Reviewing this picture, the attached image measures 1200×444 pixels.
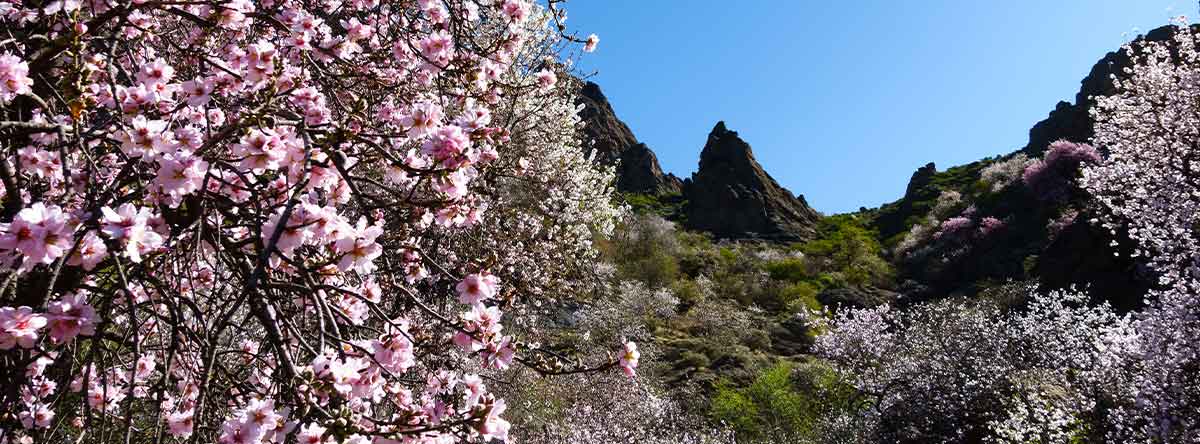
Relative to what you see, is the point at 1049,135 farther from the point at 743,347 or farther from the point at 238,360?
the point at 238,360

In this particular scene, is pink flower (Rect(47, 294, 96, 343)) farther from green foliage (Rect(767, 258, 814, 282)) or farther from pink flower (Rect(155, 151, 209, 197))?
green foliage (Rect(767, 258, 814, 282))

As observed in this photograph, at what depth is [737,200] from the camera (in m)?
44.5

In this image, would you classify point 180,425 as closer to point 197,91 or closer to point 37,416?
point 37,416

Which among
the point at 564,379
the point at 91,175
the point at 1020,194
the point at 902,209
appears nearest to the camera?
the point at 91,175

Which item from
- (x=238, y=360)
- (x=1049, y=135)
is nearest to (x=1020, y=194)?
(x=1049, y=135)

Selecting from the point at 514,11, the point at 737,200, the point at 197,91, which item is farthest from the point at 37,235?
the point at 737,200

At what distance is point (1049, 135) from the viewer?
130ft

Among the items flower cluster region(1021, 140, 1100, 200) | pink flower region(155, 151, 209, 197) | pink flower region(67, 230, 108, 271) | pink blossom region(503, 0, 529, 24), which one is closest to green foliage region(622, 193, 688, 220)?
flower cluster region(1021, 140, 1100, 200)

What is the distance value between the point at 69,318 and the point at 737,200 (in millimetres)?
44101

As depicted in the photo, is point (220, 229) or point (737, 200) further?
point (737, 200)

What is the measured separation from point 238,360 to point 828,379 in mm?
13324

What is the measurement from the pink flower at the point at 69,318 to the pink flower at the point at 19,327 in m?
0.10

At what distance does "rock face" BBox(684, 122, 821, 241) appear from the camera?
43438 millimetres

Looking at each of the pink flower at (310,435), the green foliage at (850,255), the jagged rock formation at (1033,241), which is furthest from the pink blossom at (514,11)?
the green foliage at (850,255)
